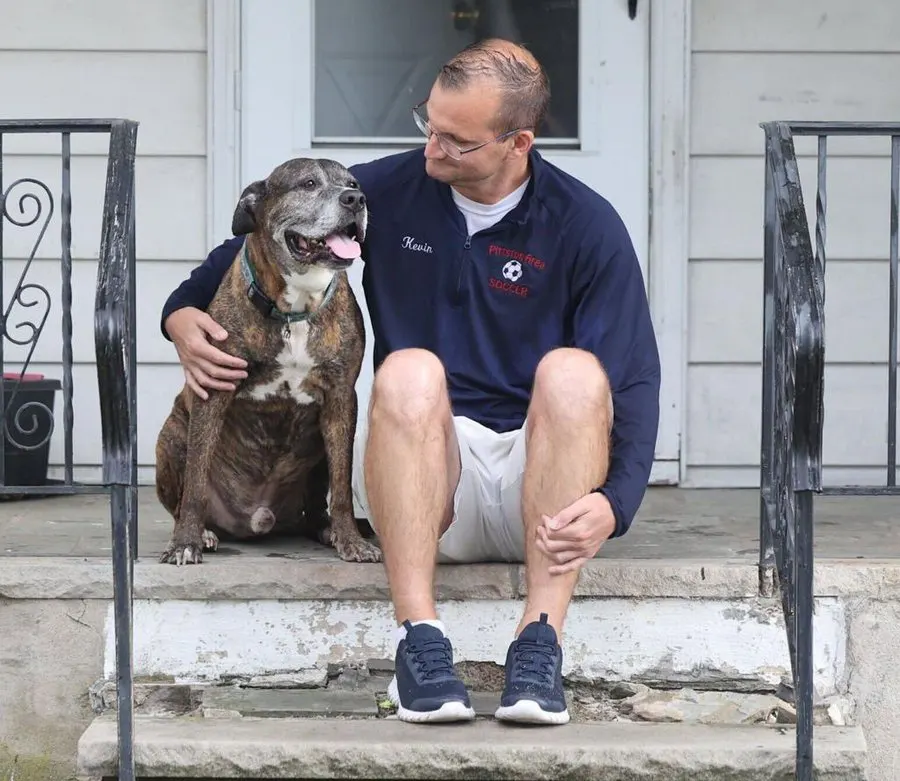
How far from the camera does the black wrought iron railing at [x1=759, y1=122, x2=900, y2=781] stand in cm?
266

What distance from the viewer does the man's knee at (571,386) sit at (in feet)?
8.97

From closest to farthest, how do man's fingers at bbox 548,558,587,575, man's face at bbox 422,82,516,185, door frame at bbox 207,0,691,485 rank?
man's fingers at bbox 548,558,587,575
man's face at bbox 422,82,516,185
door frame at bbox 207,0,691,485

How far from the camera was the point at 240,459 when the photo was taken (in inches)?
140

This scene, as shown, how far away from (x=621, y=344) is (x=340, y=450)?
0.83 metres

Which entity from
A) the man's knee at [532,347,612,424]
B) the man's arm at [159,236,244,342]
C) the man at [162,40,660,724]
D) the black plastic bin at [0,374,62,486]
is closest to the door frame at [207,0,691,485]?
the black plastic bin at [0,374,62,486]

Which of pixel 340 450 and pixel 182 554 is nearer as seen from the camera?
pixel 182 554

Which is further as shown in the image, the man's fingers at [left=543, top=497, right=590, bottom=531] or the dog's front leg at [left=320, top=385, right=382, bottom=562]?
the dog's front leg at [left=320, top=385, right=382, bottom=562]

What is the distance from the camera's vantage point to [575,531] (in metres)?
2.72

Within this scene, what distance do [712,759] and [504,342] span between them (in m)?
0.99

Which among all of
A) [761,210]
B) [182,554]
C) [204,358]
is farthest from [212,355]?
[761,210]

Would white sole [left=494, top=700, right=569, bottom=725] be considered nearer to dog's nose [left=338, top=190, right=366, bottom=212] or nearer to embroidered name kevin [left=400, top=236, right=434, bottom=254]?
embroidered name kevin [left=400, top=236, right=434, bottom=254]

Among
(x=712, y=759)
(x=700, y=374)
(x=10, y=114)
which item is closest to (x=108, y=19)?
(x=10, y=114)

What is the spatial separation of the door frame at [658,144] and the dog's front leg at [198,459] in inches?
49.6

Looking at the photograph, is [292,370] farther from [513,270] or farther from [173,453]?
[513,270]
